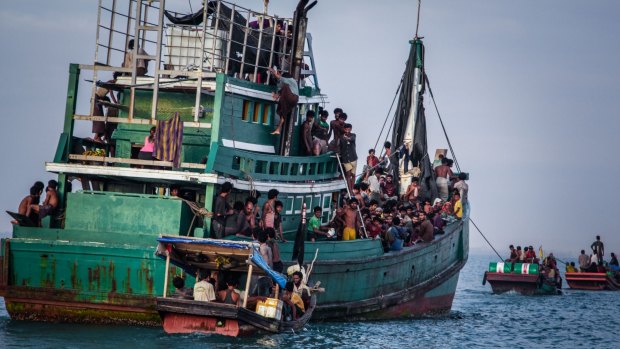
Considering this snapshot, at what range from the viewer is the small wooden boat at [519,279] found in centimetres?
4781

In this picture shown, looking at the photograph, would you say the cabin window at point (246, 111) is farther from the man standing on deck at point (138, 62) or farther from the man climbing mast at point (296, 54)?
the man standing on deck at point (138, 62)

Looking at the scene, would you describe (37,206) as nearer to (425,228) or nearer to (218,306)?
(218,306)

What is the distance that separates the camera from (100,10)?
80.7ft

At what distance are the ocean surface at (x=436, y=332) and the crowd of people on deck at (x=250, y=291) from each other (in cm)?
70

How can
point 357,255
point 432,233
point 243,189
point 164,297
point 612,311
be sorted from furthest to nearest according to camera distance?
point 612,311 → point 432,233 → point 357,255 → point 243,189 → point 164,297

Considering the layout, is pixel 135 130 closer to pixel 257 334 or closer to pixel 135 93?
pixel 135 93

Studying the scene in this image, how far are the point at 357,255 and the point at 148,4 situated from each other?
25.0 feet

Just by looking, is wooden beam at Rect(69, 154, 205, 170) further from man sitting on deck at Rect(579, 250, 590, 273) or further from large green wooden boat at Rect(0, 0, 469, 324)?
man sitting on deck at Rect(579, 250, 590, 273)

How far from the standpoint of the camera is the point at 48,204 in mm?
23859

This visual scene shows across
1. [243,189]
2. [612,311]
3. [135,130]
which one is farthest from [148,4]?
[612,311]

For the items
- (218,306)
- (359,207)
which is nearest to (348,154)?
(359,207)

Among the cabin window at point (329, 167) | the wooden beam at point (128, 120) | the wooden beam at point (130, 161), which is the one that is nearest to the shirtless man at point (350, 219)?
the cabin window at point (329, 167)

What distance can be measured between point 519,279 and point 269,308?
27821mm

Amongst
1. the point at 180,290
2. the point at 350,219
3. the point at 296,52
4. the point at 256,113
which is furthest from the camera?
the point at 350,219
